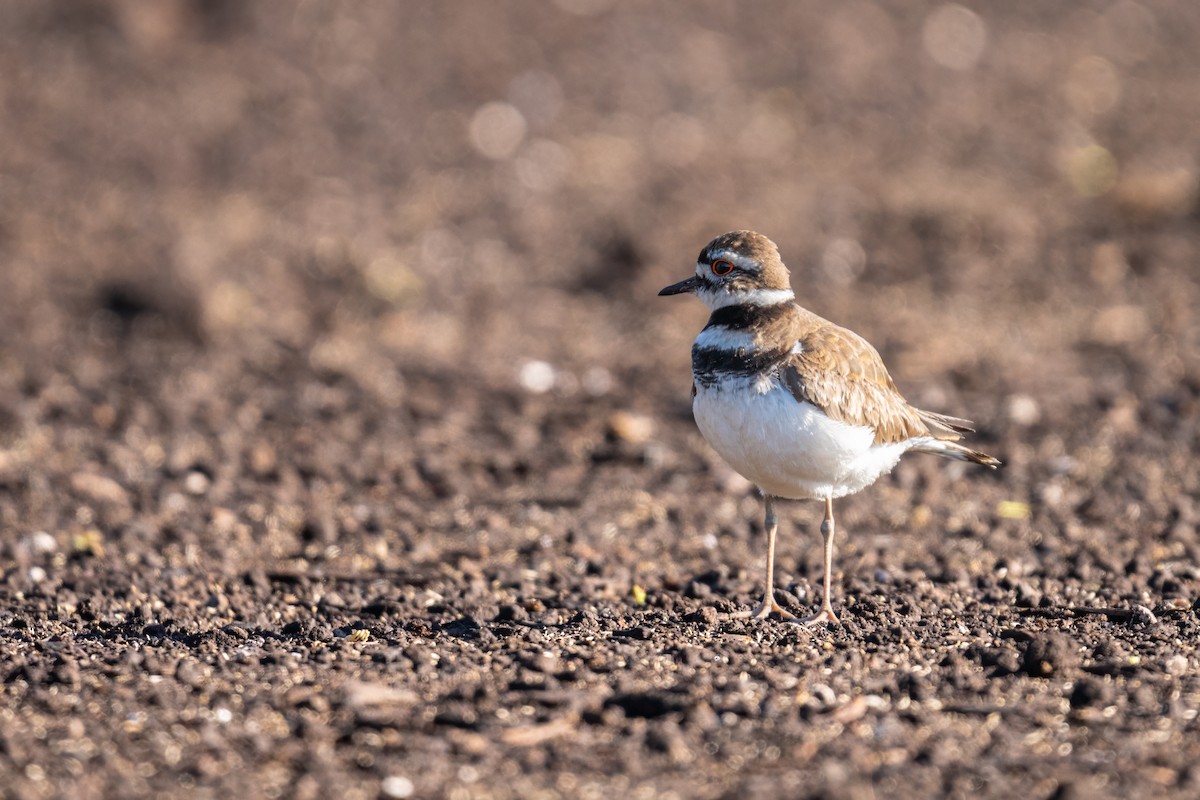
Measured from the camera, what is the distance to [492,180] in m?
13.4

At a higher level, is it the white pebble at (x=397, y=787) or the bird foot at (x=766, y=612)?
the bird foot at (x=766, y=612)

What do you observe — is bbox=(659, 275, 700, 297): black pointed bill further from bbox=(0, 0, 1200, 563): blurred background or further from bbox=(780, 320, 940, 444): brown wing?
bbox=(0, 0, 1200, 563): blurred background

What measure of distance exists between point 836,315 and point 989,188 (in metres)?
3.27

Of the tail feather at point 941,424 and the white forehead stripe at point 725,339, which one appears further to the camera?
the tail feather at point 941,424

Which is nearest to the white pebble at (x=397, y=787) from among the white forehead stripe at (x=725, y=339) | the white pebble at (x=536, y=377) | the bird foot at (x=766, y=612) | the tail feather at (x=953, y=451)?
the bird foot at (x=766, y=612)

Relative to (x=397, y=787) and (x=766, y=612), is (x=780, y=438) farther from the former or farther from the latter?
(x=397, y=787)

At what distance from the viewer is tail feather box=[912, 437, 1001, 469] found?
6605 millimetres

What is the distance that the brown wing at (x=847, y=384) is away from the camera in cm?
581

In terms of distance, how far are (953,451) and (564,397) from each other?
3617 millimetres

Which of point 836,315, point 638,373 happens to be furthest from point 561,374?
point 836,315

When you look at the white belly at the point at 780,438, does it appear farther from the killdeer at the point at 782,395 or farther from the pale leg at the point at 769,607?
the pale leg at the point at 769,607

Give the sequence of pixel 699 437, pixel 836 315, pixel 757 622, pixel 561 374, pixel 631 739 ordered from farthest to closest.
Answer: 1. pixel 836 315
2. pixel 561 374
3. pixel 699 437
4. pixel 757 622
5. pixel 631 739

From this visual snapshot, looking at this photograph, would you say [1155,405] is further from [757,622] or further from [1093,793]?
[1093,793]

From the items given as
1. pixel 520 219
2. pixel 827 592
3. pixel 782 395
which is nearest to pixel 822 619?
pixel 827 592
